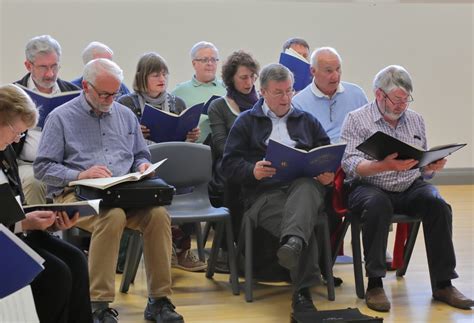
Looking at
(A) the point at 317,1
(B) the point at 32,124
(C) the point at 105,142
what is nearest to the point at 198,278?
(C) the point at 105,142

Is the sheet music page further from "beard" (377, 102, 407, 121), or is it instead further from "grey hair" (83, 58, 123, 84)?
"beard" (377, 102, 407, 121)

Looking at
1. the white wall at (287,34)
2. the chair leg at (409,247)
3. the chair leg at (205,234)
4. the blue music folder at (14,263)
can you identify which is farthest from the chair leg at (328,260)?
the white wall at (287,34)

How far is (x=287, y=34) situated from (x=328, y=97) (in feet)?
10.4

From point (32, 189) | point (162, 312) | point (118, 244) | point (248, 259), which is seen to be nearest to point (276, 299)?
point (248, 259)

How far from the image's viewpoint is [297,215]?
13.3 feet

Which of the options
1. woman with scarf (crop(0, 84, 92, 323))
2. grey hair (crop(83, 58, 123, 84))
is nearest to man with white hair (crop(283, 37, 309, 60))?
grey hair (crop(83, 58, 123, 84))

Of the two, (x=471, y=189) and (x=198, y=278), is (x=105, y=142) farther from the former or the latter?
(x=471, y=189)

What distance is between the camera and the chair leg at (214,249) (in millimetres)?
4477

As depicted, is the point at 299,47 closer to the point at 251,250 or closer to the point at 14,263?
the point at 251,250

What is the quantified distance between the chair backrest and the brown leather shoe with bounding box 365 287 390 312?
43.3 inches

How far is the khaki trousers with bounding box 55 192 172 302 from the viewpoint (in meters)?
3.62

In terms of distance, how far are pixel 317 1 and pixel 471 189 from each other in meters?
2.50

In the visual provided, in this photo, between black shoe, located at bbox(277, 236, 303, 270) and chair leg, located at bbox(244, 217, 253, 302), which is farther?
chair leg, located at bbox(244, 217, 253, 302)

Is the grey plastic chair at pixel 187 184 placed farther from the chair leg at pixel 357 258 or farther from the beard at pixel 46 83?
the beard at pixel 46 83
